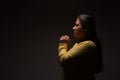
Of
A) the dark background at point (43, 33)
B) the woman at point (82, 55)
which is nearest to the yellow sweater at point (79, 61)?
the woman at point (82, 55)

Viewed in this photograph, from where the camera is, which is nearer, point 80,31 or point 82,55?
point 82,55

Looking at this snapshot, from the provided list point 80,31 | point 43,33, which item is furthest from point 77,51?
point 43,33

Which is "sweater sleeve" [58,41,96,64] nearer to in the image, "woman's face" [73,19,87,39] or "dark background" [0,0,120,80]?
"woman's face" [73,19,87,39]

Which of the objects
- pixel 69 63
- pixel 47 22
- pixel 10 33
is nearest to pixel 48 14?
pixel 47 22


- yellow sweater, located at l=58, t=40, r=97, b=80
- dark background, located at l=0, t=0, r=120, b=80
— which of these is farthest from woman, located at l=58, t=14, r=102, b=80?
dark background, located at l=0, t=0, r=120, b=80

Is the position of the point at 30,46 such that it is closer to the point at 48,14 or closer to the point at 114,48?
the point at 48,14

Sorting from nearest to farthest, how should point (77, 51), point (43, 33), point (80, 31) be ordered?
point (77, 51) < point (80, 31) < point (43, 33)

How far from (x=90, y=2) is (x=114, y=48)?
1.85 ft

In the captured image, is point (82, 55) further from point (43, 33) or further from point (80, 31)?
point (43, 33)

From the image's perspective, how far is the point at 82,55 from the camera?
1498mm

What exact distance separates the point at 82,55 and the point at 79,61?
0.04 metres

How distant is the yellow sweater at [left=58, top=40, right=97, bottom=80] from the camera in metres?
1.49

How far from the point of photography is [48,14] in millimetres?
2732

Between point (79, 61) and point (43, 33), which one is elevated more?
point (43, 33)
